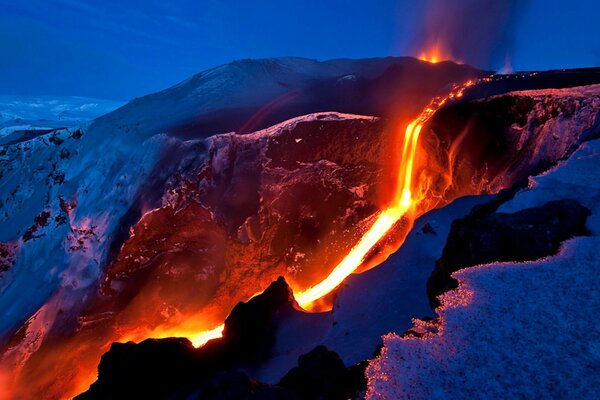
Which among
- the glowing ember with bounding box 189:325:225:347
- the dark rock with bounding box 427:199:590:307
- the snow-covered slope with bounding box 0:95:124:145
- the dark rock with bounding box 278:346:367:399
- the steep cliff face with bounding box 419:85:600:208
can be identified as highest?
the snow-covered slope with bounding box 0:95:124:145

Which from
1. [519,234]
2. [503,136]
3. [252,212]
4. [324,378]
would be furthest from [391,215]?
[324,378]

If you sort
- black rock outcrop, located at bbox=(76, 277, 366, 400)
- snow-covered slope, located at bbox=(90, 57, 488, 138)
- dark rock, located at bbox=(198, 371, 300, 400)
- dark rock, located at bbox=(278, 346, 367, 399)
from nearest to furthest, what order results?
dark rock, located at bbox=(278, 346, 367, 399) < dark rock, located at bbox=(198, 371, 300, 400) < black rock outcrop, located at bbox=(76, 277, 366, 400) < snow-covered slope, located at bbox=(90, 57, 488, 138)

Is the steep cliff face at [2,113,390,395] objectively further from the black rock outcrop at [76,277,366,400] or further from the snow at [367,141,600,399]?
the snow at [367,141,600,399]

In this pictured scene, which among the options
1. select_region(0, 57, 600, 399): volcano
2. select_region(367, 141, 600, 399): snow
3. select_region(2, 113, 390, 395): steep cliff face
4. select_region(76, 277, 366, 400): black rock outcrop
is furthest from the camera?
select_region(2, 113, 390, 395): steep cliff face

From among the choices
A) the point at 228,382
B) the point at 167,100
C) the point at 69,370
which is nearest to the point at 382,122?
the point at 167,100

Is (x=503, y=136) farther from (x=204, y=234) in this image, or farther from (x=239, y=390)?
(x=204, y=234)

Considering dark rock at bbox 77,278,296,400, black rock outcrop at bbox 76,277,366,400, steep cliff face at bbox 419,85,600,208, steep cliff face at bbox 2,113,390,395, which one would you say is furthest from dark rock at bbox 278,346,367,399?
steep cliff face at bbox 2,113,390,395

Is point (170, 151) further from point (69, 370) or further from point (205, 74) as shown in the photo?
point (69, 370)

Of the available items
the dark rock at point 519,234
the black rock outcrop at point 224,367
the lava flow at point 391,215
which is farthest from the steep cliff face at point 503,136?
the black rock outcrop at point 224,367
